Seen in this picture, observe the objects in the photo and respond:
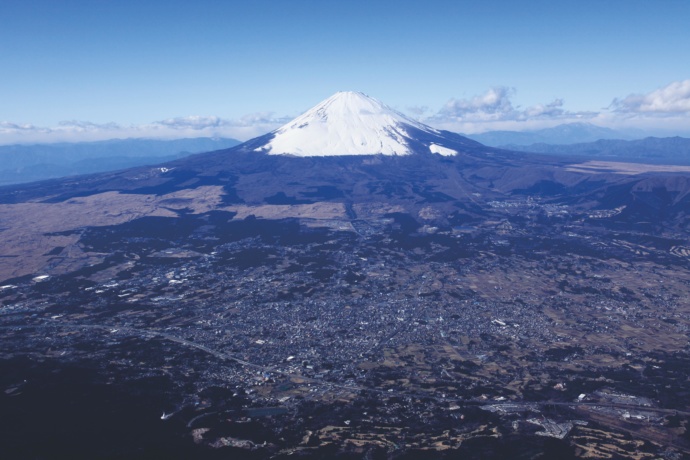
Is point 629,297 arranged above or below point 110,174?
below

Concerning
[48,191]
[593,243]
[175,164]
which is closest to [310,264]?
[593,243]

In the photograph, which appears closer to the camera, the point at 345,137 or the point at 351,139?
the point at 351,139

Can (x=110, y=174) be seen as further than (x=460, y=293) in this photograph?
Yes

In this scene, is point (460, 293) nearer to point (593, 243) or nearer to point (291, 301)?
point (291, 301)

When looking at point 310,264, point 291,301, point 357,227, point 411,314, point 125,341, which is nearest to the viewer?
point 125,341

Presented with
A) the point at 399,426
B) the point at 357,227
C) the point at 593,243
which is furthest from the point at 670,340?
the point at 357,227

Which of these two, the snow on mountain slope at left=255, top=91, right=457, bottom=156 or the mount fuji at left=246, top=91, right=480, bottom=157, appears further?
the mount fuji at left=246, top=91, right=480, bottom=157

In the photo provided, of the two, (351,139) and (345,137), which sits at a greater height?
(345,137)

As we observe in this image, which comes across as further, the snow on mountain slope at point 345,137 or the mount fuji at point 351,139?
the mount fuji at point 351,139

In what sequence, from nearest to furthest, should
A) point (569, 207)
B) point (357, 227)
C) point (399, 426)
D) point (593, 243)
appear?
point (399, 426) < point (593, 243) < point (357, 227) < point (569, 207)

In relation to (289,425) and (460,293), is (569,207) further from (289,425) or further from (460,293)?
(289,425)
